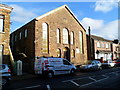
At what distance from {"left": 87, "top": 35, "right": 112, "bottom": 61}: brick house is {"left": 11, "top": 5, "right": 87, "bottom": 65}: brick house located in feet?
23.9

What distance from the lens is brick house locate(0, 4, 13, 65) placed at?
56.7ft

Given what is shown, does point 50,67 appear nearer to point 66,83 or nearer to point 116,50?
point 66,83

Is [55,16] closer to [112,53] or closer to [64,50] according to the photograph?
[64,50]

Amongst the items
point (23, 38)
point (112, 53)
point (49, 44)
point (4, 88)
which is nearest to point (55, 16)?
point (49, 44)

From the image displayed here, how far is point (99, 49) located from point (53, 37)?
18.9 meters

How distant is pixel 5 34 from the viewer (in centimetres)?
1759

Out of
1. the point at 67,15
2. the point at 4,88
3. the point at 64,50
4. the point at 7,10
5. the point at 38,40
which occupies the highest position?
the point at 67,15

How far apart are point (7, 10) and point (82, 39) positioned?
1678cm

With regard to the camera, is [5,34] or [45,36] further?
[45,36]

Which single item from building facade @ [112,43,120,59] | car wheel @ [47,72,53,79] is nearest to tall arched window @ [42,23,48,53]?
car wheel @ [47,72,53,79]

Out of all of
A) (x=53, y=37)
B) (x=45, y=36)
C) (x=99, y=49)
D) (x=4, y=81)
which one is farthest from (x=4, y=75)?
(x=99, y=49)

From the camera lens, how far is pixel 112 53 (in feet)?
137

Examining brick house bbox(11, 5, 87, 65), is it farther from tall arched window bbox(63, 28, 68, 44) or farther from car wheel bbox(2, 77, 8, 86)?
car wheel bbox(2, 77, 8, 86)

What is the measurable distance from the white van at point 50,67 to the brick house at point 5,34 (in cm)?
590
